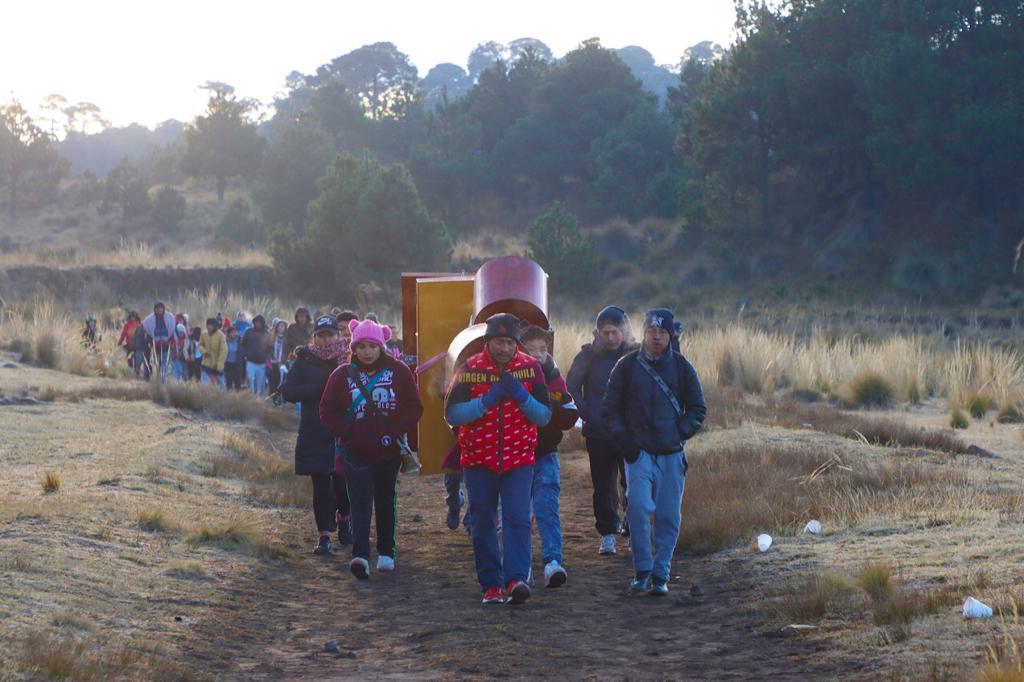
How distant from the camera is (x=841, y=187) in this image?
52.3m

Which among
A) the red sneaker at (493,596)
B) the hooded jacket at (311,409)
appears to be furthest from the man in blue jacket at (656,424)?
the hooded jacket at (311,409)

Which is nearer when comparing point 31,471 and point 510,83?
A: point 31,471

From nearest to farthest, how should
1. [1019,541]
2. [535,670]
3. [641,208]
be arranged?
[535,670], [1019,541], [641,208]

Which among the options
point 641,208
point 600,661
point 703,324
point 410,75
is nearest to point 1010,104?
point 703,324

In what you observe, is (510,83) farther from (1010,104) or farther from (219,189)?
(1010,104)

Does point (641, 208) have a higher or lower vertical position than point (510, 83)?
lower

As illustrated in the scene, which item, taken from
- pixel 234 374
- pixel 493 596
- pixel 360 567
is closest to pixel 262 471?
pixel 360 567

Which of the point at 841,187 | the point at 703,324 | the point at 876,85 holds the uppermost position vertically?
the point at 876,85

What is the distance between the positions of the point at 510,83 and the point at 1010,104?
31.9 meters

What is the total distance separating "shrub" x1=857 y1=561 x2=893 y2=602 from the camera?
7832mm

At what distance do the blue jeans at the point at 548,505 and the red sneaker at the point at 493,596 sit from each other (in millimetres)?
527

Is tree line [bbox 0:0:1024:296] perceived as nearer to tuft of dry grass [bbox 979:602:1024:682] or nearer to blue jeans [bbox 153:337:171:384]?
blue jeans [bbox 153:337:171:384]

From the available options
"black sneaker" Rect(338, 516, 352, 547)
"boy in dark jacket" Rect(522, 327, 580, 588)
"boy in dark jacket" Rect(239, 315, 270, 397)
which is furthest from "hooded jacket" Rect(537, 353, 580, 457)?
"boy in dark jacket" Rect(239, 315, 270, 397)

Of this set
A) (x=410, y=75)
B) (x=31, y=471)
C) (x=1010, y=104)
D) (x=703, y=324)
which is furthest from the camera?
(x=410, y=75)
